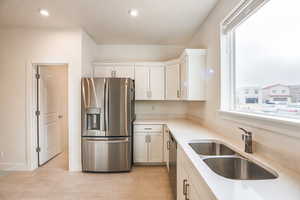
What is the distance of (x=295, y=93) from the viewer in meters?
1.32

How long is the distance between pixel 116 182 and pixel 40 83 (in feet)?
8.02

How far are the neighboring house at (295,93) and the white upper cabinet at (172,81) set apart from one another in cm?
256

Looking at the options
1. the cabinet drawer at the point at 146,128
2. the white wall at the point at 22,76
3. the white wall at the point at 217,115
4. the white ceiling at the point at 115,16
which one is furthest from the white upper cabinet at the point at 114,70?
the white wall at the point at 217,115

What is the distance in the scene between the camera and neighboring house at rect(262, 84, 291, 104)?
140 cm

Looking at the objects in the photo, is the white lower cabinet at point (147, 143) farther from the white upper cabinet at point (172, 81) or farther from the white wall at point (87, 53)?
the white wall at point (87, 53)

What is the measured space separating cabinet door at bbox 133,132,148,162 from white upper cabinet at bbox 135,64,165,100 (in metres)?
0.88

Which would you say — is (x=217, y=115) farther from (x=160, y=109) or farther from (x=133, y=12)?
(x=160, y=109)

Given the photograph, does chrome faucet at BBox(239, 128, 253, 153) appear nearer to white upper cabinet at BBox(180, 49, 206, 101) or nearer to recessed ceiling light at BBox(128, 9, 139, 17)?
white upper cabinet at BBox(180, 49, 206, 101)

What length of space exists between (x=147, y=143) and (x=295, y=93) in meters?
2.79

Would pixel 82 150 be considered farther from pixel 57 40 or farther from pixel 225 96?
pixel 225 96

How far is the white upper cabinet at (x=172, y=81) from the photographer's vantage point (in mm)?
3871

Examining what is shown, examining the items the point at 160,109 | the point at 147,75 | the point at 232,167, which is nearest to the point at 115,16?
the point at 147,75

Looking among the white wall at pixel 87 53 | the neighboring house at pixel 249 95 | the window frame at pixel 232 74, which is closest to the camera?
the window frame at pixel 232 74

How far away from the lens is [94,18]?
3033 millimetres
